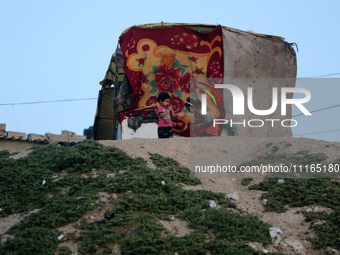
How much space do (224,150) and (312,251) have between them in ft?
11.4

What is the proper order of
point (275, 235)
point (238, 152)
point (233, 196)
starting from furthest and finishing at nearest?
point (238, 152)
point (233, 196)
point (275, 235)

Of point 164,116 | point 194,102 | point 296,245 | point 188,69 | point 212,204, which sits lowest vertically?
point 296,245

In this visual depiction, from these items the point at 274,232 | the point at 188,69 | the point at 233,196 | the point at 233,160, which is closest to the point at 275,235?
the point at 274,232

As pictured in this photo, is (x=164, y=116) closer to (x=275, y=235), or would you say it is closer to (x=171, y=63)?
(x=171, y=63)

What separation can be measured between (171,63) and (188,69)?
0.42 m

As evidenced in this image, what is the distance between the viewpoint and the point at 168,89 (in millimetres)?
10273

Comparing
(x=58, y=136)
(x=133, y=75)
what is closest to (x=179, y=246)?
(x=133, y=75)

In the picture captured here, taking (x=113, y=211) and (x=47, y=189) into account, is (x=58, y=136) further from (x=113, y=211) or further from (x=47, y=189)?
(x=113, y=211)

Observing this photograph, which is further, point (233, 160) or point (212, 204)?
point (233, 160)

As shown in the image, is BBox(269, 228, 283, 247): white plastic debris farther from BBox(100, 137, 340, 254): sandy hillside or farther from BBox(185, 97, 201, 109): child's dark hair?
BBox(185, 97, 201, 109): child's dark hair

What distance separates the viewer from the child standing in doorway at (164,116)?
8367 mm

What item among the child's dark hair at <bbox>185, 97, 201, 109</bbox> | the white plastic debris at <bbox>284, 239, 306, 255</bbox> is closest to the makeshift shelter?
the child's dark hair at <bbox>185, 97, 201, 109</bbox>

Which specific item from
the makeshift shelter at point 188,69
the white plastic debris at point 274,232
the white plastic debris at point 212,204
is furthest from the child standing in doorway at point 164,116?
the white plastic debris at point 274,232

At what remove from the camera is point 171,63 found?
1033 centimetres
